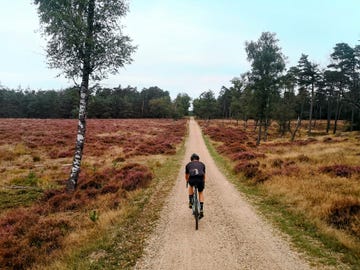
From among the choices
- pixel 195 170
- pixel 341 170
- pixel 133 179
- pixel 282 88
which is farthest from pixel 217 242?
pixel 282 88

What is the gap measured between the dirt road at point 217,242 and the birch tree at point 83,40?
273 inches

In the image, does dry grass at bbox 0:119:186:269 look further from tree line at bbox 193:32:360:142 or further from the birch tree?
tree line at bbox 193:32:360:142

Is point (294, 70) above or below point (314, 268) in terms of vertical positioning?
above

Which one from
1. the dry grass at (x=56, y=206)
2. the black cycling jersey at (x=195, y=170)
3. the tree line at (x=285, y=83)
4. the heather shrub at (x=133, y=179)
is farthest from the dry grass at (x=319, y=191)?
the tree line at (x=285, y=83)

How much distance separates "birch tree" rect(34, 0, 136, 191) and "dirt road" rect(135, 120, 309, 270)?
273 inches

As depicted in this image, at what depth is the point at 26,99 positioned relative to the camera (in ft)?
348

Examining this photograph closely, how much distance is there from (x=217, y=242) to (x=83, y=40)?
9.85m

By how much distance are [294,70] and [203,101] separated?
3939 cm

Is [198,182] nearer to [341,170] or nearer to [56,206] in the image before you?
[56,206]

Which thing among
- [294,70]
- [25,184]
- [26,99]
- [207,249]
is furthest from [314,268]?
[26,99]

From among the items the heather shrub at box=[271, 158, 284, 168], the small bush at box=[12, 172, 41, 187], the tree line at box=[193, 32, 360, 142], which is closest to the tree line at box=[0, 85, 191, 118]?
the tree line at box=[193, 32, 360, 142]

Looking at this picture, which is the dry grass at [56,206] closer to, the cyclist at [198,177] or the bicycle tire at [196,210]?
the bicycle tire at [196,210]

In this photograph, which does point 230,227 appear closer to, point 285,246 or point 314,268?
point 285,246

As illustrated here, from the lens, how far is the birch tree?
12375mm
